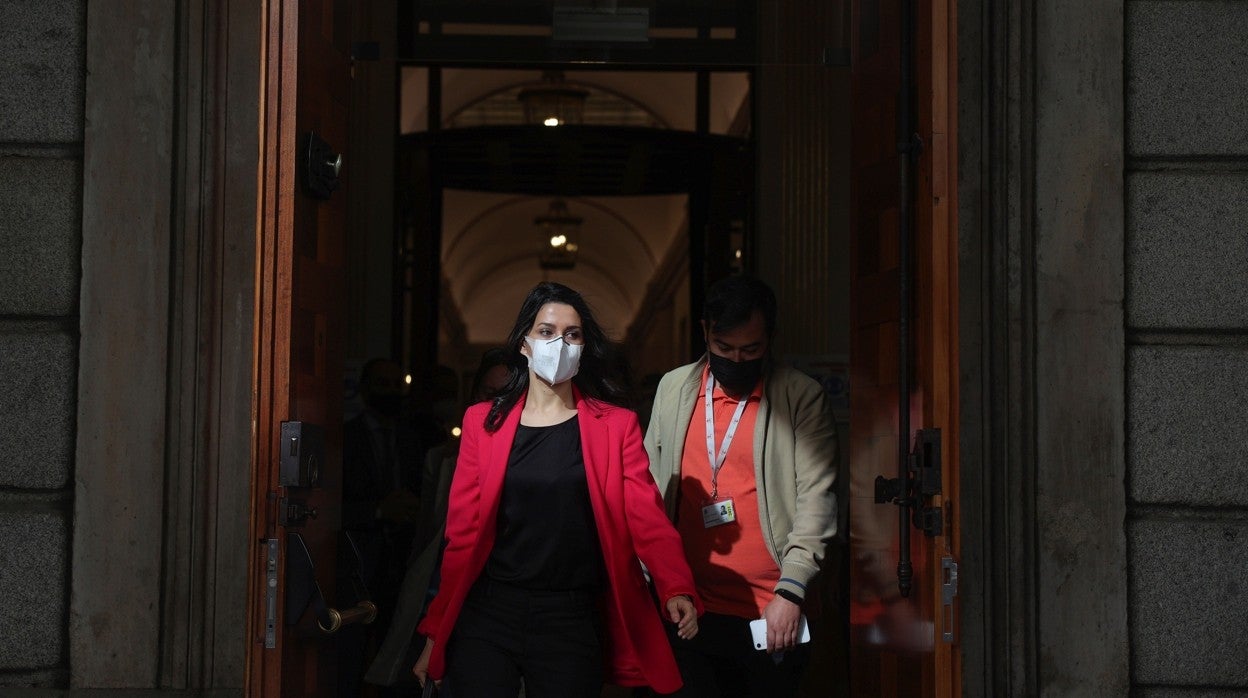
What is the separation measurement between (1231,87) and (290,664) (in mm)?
3545

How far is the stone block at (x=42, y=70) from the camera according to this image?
5.08m

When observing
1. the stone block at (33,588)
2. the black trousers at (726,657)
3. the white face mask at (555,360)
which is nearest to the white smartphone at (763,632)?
the black trousers at (726,657)

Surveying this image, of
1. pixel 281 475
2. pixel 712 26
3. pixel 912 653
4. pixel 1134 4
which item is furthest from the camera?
pixel 712 26

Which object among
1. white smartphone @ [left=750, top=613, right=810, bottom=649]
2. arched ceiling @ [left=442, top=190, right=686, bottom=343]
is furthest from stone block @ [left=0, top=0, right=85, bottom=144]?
arched ceiling @ [left=442, top=190, right=686, bottom=343]

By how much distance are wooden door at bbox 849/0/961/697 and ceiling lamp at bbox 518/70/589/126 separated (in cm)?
860

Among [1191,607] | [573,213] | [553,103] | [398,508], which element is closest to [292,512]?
[398,508]

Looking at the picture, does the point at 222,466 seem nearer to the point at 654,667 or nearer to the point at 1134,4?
the point at 654,667

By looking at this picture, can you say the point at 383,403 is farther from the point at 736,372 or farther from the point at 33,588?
the point at 736,372

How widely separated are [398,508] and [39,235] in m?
2.19

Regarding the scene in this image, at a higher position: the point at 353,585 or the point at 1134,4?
the point at 1134,4

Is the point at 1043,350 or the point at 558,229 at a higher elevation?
the point at 558,229

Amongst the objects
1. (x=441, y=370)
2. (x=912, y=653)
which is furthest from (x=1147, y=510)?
(x=441, y=370)

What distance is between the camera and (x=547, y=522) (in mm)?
4246

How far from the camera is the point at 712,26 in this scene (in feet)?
23.7
